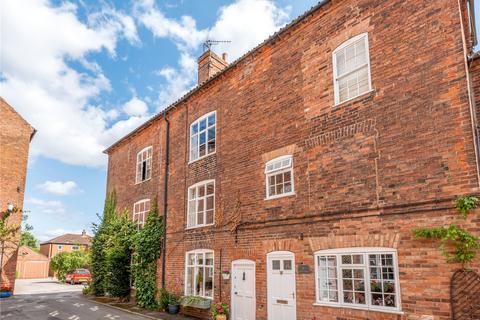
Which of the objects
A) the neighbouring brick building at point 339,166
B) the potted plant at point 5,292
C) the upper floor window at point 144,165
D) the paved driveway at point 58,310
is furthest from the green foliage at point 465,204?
the potted plant at point 5,292

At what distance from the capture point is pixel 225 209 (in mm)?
13055

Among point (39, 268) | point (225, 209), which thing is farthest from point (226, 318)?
point (39, 268)

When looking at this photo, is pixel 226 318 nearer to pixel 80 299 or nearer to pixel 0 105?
pixel 80 299

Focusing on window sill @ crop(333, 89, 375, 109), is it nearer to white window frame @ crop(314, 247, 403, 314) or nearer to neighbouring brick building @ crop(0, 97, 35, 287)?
white window frame @ crop(314, 247, 403, 314)

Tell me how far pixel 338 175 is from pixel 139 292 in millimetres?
11591

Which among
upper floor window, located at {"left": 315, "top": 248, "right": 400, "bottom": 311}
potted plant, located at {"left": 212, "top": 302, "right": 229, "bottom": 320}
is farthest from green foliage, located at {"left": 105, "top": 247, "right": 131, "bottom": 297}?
upper floor window, located at {"left": 315, "top": 248, "right": 400, "bottom": 311}

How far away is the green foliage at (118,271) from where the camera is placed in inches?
742

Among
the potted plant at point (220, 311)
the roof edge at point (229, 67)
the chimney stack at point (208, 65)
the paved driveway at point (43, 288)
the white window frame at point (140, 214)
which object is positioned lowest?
the paved driveway at point (43, 288)

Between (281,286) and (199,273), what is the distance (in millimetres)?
4648

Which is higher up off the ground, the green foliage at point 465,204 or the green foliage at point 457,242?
the green foliage at point 465,204

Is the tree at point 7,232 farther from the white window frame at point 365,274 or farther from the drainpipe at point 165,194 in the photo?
the white window frame at point 365,274

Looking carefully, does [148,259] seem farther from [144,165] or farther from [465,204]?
[465,204]

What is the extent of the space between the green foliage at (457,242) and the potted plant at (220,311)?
23.4 ft

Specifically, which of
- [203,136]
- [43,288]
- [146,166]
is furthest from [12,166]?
[203,136]
